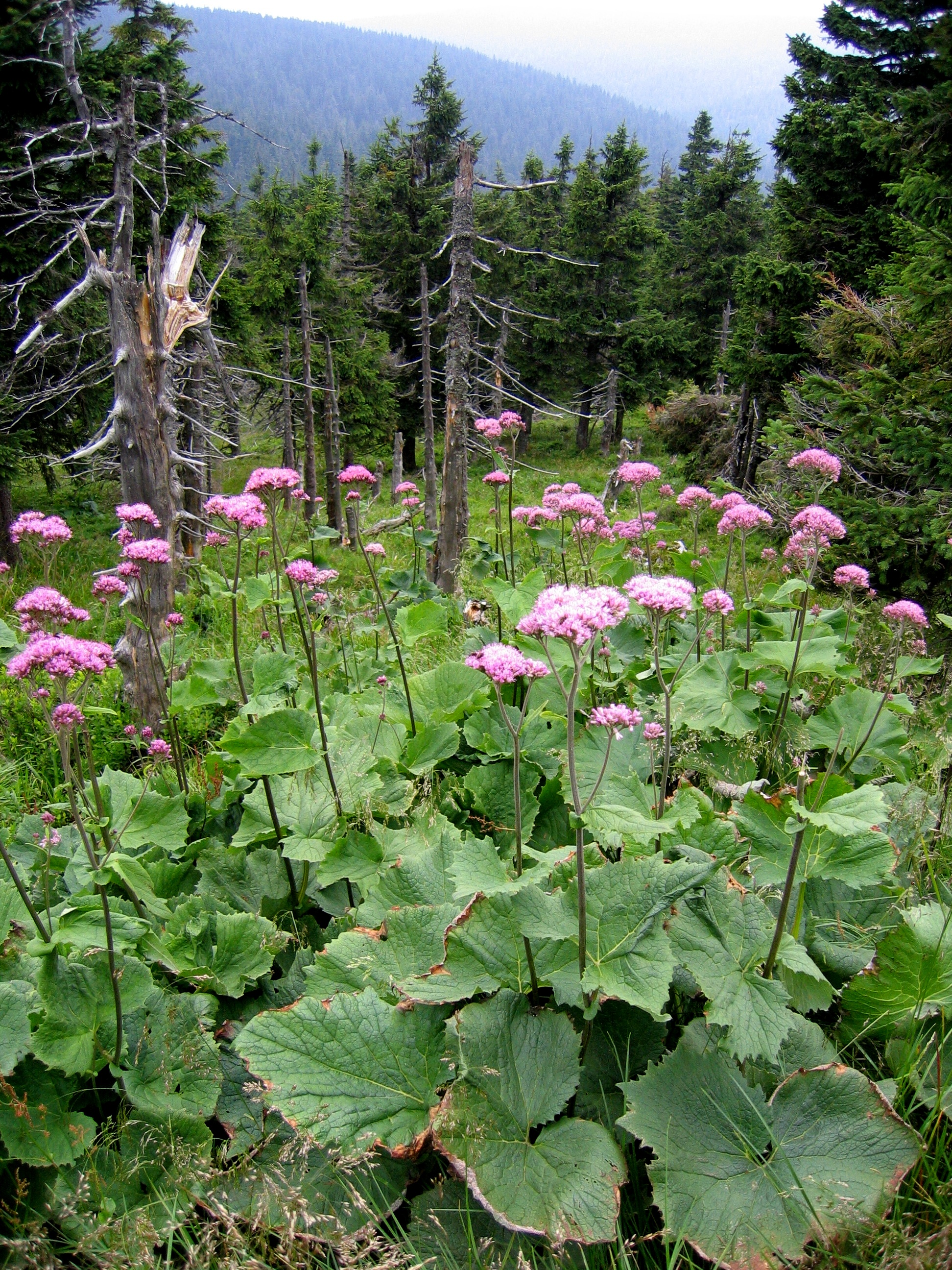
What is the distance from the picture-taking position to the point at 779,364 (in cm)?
1639

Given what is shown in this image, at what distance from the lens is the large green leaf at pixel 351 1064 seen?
181 centimetres

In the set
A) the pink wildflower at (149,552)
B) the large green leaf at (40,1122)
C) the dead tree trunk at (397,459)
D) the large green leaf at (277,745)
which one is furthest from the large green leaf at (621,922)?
the dead tree trunk at (397,459)

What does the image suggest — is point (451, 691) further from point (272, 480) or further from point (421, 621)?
point (272, 480)

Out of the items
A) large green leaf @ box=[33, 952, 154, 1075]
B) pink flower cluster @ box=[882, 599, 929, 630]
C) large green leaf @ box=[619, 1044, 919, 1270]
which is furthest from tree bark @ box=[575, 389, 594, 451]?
large green leaf @ box=[619, 1044, 919, 1270]

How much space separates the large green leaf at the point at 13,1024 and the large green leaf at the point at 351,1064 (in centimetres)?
58

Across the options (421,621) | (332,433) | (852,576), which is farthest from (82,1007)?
(332,433)

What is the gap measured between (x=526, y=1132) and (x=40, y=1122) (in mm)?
1307

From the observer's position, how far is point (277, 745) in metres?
Result: 2.94

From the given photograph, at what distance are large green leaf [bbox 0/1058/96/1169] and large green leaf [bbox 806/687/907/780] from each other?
10.7 ft

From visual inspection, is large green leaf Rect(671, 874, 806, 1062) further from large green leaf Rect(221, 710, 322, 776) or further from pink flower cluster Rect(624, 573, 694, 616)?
large green leaf Rect(221, 710, 322, 776)

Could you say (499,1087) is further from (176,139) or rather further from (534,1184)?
(176,139)

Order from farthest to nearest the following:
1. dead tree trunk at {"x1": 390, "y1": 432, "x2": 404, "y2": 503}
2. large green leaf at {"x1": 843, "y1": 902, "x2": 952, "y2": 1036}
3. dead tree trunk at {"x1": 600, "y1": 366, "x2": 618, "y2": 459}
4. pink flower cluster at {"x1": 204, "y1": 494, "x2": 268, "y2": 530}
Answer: dead tree trunk at {"x1": 600, "y1": 366, "x2": 618, "y2": 459} → dead tree trunk at {"x1": 390, "y1": 432, "x2": 404, "y2": 503} → pink flower cluster at {"x1": 204, "y1": 494, "x2": 268, "y2": 530} → large green leaf at {"x1": 843, "y1": 902, "x2": 952, "y2": 1036}

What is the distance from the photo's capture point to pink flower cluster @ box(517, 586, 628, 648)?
1.97 meters

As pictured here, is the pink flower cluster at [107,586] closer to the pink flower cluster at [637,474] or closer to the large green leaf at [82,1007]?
the large green leaf at [82,1007]
